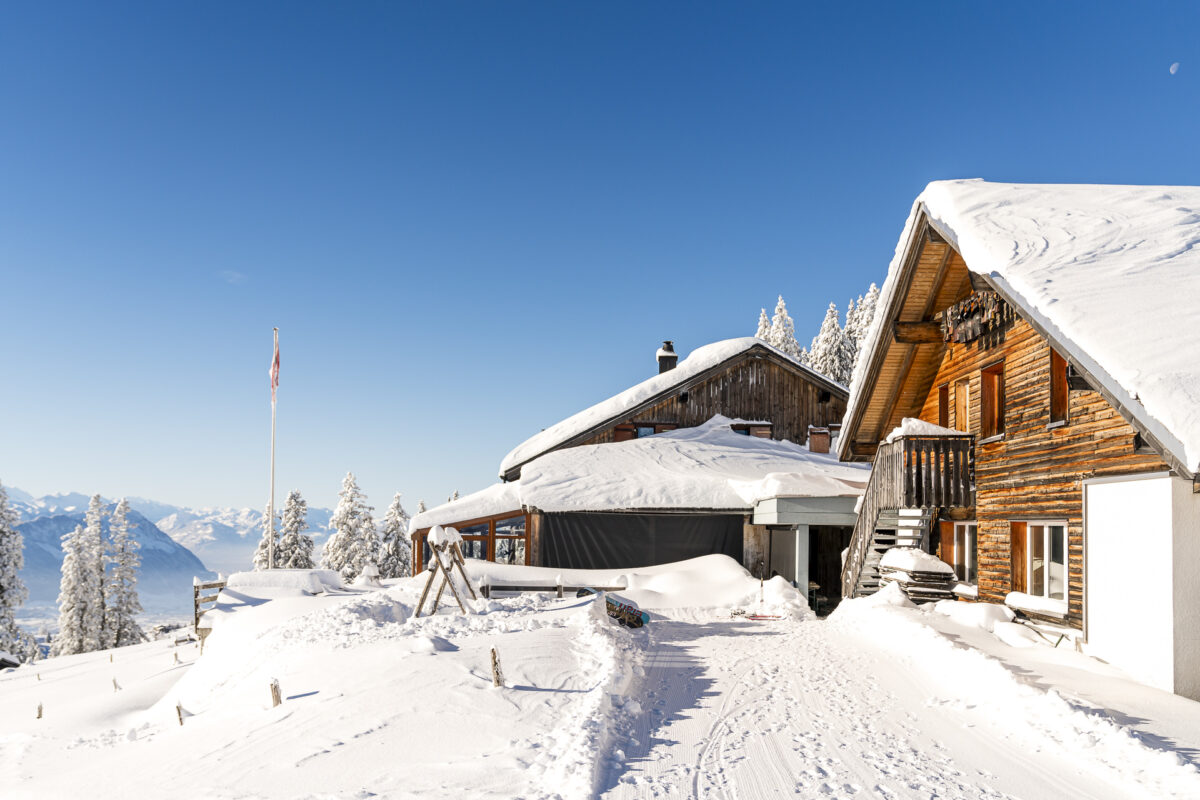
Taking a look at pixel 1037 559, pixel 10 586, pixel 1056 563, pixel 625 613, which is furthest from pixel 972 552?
pixel 10 586

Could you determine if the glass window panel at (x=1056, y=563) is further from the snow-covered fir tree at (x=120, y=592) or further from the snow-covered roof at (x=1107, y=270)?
the snow-covered fir tree at (x=120, y=592)

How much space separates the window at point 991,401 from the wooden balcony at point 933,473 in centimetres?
40

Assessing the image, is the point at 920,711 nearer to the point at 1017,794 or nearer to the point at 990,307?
the point at 1017,794

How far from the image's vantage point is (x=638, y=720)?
866 centimetres

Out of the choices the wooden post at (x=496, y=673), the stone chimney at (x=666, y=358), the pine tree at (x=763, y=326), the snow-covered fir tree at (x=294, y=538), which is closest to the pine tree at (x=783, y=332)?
the pine tree at (x=763, y=326)

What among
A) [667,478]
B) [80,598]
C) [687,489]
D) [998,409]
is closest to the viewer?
[998,409]

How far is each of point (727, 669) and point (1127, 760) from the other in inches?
226

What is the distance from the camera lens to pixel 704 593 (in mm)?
21594

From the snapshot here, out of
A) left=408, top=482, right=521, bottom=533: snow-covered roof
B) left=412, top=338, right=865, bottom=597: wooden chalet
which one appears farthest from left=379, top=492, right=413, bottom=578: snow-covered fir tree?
left=408, top=482, right=521, bottom=533: snow-covered roof

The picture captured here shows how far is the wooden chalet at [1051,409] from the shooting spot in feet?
30.3

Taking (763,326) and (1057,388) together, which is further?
(763,326)

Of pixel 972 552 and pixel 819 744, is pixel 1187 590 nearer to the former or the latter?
pixel 819 744

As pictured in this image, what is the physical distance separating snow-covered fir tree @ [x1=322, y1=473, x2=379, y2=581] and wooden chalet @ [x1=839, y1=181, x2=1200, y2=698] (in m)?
33.6

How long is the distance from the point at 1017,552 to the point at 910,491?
207 cm
